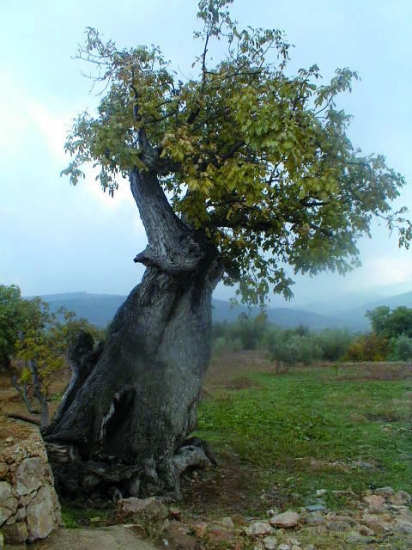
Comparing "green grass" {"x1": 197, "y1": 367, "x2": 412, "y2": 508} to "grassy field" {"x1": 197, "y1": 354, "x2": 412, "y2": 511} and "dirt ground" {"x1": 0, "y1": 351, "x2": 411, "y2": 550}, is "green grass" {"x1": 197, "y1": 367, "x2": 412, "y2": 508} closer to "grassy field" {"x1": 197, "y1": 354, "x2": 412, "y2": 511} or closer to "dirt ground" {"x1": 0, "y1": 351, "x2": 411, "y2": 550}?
"grassy field" {"x1": 197, "y1": 354, "x2": 412, "y2": 511}

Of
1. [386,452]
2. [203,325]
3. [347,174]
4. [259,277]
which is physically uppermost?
[347,174]

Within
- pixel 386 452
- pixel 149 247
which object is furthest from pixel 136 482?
pixel 386 452

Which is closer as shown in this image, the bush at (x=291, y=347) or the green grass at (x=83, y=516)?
the green grass at (x=83, y=516)

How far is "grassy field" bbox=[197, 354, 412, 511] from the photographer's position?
8.37m

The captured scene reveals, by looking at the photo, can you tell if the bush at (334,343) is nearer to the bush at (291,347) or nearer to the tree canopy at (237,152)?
the bush at (291,347)

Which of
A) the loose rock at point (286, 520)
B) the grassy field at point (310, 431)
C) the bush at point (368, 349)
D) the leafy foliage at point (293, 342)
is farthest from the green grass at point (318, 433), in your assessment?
the bush at point (368, 349)

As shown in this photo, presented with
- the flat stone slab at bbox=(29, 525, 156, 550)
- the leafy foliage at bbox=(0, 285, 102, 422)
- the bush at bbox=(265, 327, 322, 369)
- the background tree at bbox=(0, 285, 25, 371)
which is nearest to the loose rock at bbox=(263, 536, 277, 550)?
the flat stone slab at bbox=(29, 525, 156, 550)

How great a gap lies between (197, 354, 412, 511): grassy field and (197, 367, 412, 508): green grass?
0.05 feet

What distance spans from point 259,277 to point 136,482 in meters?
4.41

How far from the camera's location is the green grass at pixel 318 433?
28.0 ft

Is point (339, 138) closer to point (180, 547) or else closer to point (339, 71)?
point (339, 71)

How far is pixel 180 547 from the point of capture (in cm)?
535

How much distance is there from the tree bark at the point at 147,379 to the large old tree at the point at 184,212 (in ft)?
0.06

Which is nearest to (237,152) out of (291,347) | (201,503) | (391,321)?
(201,503)
